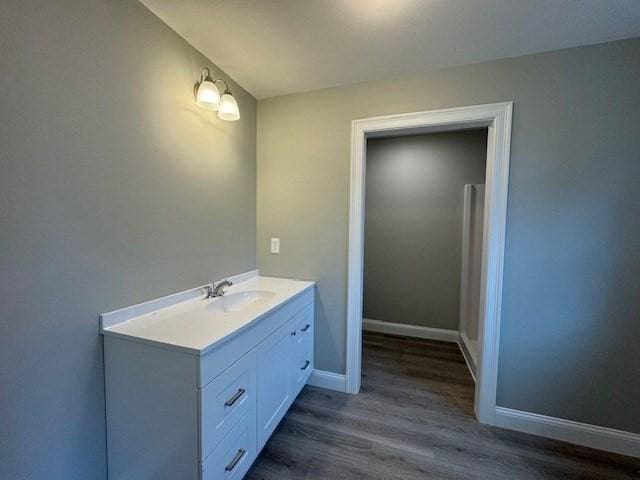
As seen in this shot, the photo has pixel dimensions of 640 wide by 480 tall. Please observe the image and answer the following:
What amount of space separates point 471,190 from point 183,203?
2.77m

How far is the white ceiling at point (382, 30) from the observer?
126 cm

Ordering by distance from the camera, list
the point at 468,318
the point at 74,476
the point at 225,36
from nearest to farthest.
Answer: the point at 74,476 < the point at 225,36 < the point at 468,318

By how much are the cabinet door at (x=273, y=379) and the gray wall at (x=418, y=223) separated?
1846 mm

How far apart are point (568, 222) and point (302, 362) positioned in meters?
2.01

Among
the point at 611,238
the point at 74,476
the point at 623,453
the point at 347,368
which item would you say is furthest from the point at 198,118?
the point at 623,453

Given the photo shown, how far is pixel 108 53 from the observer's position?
3.76 feet

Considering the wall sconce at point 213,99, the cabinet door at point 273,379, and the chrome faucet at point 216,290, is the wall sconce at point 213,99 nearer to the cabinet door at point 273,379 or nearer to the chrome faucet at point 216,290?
the chrome faucet at point 216,290

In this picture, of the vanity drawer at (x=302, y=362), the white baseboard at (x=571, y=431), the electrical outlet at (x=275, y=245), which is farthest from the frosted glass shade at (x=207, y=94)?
the white baseboard at (x=571, y=431)

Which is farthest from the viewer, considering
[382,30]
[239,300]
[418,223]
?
[418,223]

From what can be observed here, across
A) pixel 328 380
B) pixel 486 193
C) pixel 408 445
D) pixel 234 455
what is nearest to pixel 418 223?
pixel 486 193

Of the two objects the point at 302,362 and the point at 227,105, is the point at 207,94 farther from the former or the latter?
the point at 302,362

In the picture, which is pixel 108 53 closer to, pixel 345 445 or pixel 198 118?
pixel 198 118

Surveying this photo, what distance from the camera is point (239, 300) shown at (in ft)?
6.08

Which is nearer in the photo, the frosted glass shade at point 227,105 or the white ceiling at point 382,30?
the white ceiling at point 382,30
